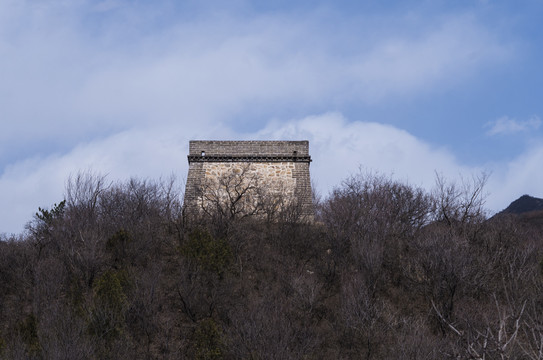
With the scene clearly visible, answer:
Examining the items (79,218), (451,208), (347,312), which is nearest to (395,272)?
(347,312)

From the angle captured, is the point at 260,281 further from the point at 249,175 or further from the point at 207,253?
the point at 249,175

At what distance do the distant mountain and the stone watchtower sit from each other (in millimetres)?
47563

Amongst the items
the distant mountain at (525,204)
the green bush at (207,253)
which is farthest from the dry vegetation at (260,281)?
the distant mountain at (525,204)

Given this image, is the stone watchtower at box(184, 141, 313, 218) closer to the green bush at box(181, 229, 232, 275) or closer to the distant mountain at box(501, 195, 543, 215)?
the green bush at box(181, 229, 232, 275)

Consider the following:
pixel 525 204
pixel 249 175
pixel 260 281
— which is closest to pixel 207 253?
pixel 260 281

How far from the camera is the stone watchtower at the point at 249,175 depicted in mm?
28891

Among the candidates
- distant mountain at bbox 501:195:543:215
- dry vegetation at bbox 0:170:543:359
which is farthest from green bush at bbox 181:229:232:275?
distant mountain at bbox 501:195:543:215

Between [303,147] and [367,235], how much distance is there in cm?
941

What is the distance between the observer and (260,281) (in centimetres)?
2141

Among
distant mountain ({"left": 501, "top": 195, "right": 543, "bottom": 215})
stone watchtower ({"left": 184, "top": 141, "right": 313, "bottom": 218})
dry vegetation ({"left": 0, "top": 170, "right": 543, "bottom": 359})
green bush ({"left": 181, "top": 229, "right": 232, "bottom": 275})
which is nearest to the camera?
dry vegetation ({"left": 0, "top": 170, "right": 543, "bottom": 359})

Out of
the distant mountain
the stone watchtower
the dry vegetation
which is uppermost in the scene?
the distant mountain

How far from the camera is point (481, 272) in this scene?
20.8 metres

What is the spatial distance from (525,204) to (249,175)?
5319cm

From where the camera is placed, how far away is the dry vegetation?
1650cm
